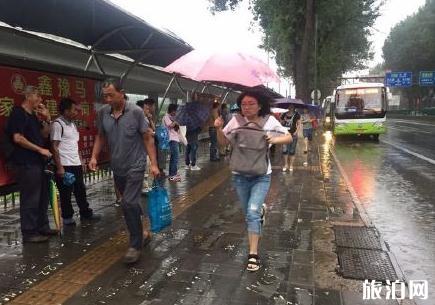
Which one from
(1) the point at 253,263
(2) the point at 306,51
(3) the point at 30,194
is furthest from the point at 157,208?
(2) the point at 306,51

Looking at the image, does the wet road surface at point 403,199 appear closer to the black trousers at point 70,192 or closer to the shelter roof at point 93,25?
the black trousers at point 70,192

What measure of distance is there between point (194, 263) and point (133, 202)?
2.86 feet

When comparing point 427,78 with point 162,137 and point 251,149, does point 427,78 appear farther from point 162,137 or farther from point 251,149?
point 251,149

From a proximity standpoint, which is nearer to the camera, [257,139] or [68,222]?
[257,139]

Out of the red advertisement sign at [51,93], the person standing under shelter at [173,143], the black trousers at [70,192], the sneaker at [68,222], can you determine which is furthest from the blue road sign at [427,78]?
the sneaker at [68,222]

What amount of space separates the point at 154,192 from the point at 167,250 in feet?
2.14

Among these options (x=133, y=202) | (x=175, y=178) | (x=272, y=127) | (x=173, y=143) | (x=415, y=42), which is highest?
(x=415, y=42)

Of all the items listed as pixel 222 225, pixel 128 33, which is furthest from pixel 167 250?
pixel 128 33

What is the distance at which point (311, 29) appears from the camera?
23391 millimetres

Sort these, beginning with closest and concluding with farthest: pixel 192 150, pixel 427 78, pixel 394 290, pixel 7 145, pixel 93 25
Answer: pixel 394 290 < pixel 7 145 < pixel 93 25 < pixel 192 150 < pixel 427 78

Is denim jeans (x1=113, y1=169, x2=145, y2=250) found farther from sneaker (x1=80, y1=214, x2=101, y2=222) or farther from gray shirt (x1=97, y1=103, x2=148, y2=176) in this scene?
sneaker (x1=80, y1=214, x2=101, y2=222)

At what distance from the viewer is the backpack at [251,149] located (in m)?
4.62

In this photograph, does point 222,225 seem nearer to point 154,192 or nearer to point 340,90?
point 154,192

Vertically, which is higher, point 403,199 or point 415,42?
point 415,42
